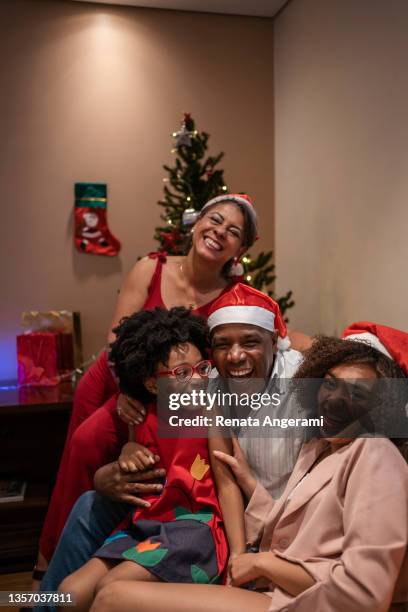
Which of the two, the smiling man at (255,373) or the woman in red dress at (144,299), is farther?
the woman in red dress at (144,299)

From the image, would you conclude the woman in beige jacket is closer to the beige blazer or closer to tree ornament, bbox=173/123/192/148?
the beige blazer

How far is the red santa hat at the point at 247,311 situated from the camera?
5.38ft

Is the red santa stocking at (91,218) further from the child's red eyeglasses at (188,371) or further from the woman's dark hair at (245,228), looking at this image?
the child's red eyeglasses at (188,371)

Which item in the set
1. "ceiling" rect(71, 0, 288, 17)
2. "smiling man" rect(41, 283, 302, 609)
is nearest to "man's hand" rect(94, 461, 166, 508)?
"smiling man" rect(41, 283, 302, 609)

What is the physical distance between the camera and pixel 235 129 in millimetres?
3660

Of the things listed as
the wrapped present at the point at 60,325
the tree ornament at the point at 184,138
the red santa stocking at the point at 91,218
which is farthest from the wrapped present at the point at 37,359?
the tree ornament at the point at 184,138

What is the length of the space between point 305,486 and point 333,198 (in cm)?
178

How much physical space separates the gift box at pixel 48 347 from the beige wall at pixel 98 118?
117 millimetres

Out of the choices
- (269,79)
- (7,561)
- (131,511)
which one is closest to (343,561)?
(131,511)

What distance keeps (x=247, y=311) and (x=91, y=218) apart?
2.05 metres

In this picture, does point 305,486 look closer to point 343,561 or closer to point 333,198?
point 343,561

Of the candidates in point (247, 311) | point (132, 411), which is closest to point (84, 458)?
point (132, 411)

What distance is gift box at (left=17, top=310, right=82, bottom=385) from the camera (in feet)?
10.6

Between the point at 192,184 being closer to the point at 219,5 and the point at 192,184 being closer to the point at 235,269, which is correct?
the point at 235,269
